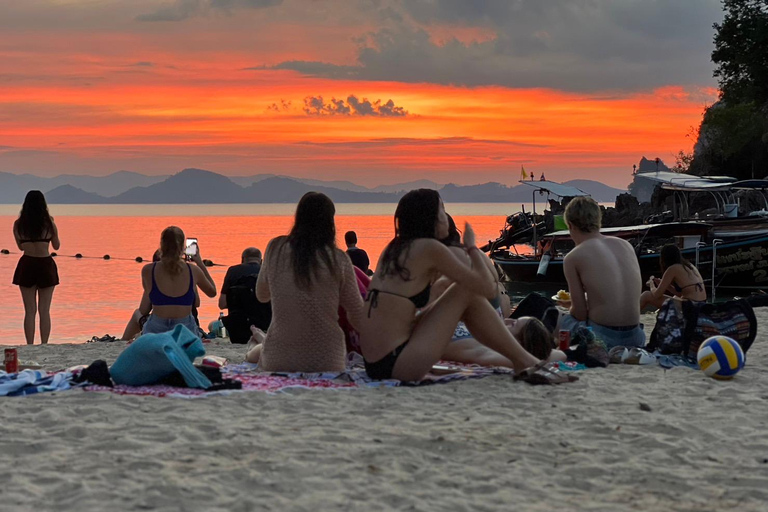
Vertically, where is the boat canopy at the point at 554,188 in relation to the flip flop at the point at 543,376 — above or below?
above

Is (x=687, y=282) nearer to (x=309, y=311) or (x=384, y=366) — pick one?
(x=384, y=366)

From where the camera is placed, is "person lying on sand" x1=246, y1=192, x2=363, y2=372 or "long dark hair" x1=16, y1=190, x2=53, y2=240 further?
"long dark hair" x1=16, y1=190, x2=53, y2=240

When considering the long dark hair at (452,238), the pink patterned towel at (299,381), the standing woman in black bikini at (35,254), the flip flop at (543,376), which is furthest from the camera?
the standing woman in black bikini at (35,254)

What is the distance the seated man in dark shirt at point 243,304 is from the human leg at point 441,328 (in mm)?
3310

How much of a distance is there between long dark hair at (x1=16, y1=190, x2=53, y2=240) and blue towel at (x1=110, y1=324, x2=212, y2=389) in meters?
4.52

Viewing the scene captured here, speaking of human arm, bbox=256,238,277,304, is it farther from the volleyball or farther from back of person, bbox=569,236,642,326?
the volleyball

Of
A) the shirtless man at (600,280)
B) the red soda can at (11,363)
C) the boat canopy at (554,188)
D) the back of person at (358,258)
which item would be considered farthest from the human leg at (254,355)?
the boat canopy at (554,188)

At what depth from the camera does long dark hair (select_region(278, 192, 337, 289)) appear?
20.1 feet

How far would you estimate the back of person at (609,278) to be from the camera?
23.7ft

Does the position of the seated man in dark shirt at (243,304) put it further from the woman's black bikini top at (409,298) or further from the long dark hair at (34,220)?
the woman's black bikini top at (409,298)

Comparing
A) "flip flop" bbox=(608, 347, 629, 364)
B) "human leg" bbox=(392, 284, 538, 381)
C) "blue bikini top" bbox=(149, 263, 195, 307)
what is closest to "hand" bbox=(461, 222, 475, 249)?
"human leg" bbox=(392, 284, 538, 381)

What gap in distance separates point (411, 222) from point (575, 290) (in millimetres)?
1966

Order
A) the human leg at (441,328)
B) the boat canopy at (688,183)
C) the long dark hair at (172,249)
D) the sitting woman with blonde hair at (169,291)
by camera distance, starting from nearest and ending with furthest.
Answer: the human leg at (441,328) → the long dark hair at (172,249) → the sitting woman with blonde hair at (169,291) → the boat canopy at (688,183)

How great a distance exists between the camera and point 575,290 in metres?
7.38
